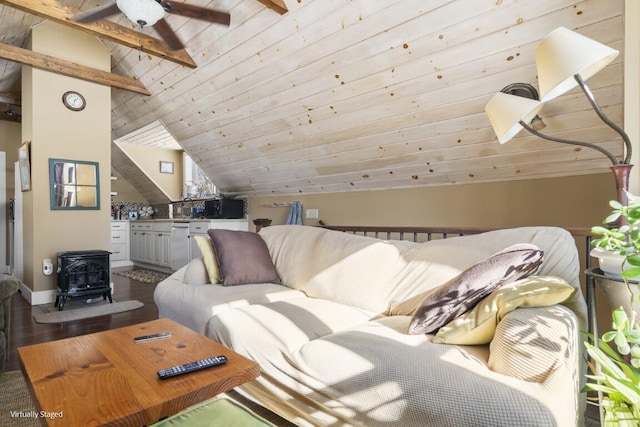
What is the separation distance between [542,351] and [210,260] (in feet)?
7.07

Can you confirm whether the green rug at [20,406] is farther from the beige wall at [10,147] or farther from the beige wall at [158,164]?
the beige wall at [158,164]

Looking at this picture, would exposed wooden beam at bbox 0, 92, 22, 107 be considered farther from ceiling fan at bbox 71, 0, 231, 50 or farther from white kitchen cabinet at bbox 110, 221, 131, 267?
ceiling fan at bbox 71, 0, 231, 50

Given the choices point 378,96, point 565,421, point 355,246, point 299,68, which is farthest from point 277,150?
point 565,421

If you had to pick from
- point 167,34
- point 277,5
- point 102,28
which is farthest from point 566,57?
point 102,28

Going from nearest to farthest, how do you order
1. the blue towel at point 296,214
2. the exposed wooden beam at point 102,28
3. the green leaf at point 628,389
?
the green leaf at point 628,389
the exposed wooden beam at point 102,28
the blue towel at point 296,214

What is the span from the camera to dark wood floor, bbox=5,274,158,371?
9.03 feet

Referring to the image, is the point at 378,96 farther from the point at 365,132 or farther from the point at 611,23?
A: the point at 611,23

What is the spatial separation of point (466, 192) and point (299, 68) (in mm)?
1815

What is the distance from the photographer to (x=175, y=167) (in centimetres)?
689

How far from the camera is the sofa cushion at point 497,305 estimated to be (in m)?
1.30

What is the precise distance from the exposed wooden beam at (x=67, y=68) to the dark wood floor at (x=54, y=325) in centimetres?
258

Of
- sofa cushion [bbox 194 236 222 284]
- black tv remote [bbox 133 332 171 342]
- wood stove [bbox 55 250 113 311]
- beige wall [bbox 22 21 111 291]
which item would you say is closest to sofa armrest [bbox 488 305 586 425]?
black tv remote [bbox 133 332 171 342]

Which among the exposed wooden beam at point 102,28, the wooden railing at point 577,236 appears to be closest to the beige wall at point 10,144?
the exposed wooden beam at point 102,28

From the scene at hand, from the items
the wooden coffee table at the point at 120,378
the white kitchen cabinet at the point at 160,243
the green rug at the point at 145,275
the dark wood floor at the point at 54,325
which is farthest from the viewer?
the white kitchen cabinet at the point at 160,243
